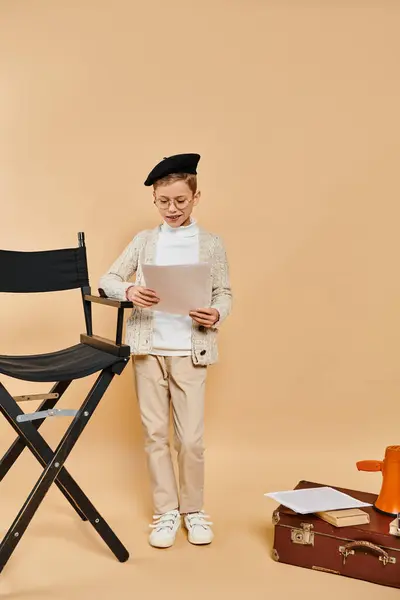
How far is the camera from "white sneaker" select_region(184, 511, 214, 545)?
2.34 metres

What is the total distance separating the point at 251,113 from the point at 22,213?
1.03m

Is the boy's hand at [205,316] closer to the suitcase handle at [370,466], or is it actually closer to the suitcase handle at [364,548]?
the suitcase handle at [370,466]

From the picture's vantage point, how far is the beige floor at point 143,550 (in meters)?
2.05

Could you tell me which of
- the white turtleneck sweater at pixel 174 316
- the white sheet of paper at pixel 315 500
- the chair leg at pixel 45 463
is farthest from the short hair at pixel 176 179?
the white sheet of paper at pixel 315 500

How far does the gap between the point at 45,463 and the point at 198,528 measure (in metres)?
0.61

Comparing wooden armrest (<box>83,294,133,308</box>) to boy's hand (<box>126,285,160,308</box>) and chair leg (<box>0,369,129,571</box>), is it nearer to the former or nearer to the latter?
boy's hand (<box>126,285,160,308</box>)

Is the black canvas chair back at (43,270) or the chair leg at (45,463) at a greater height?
the black canvas chair back at (43,270)

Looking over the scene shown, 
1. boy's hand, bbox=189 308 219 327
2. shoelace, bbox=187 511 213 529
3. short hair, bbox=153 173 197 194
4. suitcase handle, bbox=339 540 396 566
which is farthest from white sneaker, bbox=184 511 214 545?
short hair, bbox=153 173 197 194

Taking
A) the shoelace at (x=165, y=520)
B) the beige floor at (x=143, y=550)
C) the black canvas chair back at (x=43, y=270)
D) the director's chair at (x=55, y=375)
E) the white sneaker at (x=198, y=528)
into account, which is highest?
the black canvas chair back at (x=43, y=270)

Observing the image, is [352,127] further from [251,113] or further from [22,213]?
[22,213]

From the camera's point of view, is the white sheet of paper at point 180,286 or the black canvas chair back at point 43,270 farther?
the black canvas chair back at point 43,270


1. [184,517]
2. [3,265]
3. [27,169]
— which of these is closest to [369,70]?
[27,169]

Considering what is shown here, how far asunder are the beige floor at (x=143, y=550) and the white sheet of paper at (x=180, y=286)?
0.75m

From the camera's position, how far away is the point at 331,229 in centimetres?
316
